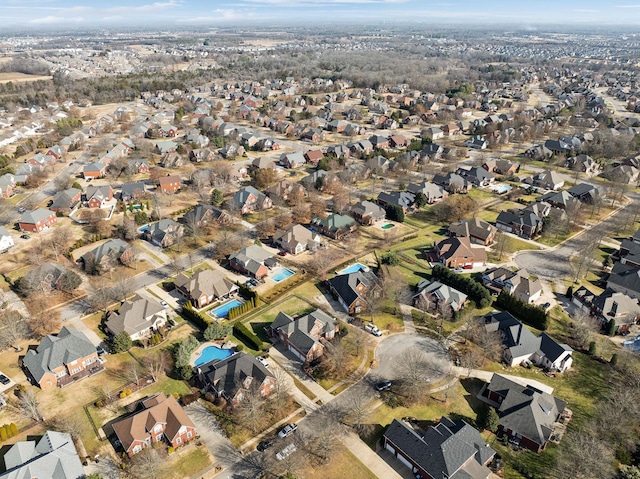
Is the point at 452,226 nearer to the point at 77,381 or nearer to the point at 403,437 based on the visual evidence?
the point at 403,437

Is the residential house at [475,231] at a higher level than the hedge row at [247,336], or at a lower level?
higher

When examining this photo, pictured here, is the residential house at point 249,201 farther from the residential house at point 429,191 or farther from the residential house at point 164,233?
the residential house at point 429,191

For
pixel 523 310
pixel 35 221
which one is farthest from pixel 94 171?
pixel 523 310

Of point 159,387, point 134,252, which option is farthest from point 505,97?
point 159,387

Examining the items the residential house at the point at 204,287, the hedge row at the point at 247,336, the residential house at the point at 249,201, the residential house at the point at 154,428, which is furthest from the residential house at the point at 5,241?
the residential house at the point at 154,428

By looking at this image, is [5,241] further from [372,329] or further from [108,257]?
[372,329]
